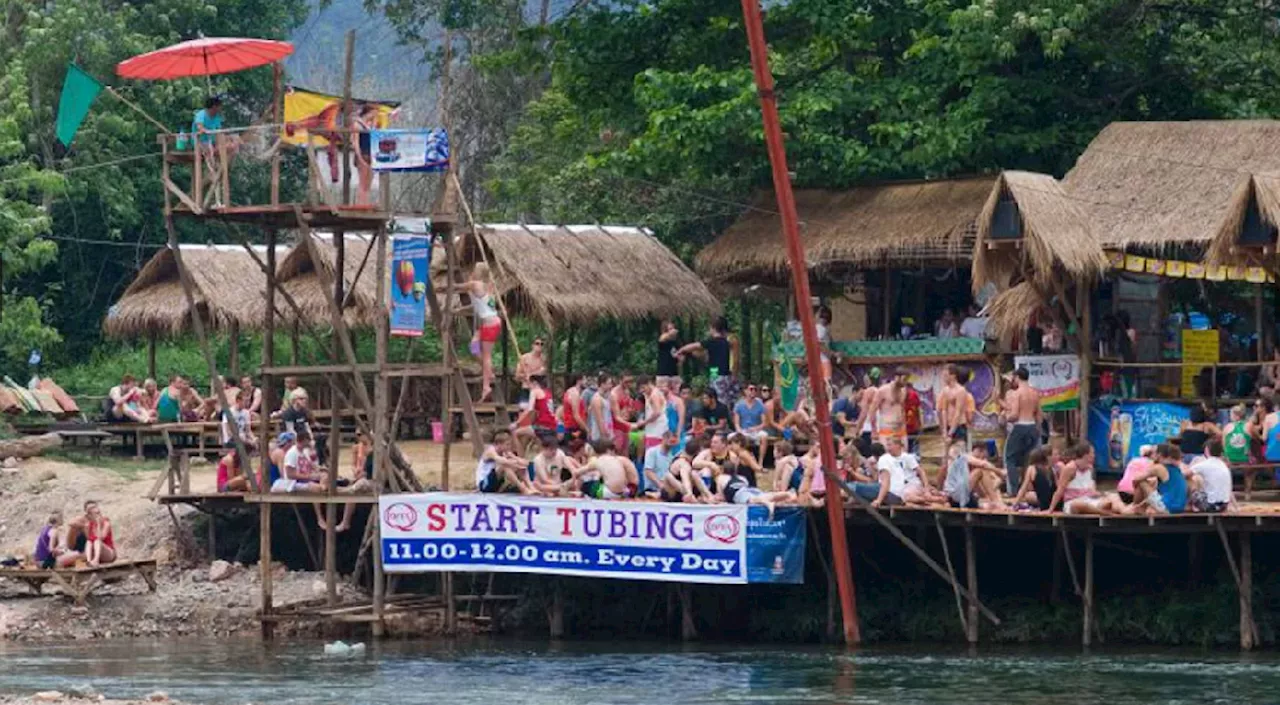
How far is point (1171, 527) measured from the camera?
27750 millimetres

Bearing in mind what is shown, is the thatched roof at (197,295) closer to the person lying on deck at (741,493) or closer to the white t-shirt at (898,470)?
the person lying on deck at (741,493)

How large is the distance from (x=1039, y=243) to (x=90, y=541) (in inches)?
475

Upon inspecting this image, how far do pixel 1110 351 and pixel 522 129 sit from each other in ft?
55.9

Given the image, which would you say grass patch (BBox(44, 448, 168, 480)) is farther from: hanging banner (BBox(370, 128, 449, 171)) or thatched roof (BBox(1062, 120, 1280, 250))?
thatched roof (BBox(1062, 120, 1280, 250))

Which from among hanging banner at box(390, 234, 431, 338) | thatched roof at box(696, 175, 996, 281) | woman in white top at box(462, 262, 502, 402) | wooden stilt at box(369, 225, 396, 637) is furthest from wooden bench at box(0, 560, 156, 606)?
thatched roof at box(696, 175, 996, 281)

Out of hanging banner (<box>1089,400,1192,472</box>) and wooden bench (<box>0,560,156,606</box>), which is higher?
hanging banner (<box>1089,400,1192,472</box>)

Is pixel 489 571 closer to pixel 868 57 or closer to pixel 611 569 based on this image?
pixel 611 569

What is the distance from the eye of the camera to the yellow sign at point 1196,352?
30969mm

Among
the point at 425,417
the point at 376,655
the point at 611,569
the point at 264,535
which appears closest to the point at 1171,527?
the point at 611,569

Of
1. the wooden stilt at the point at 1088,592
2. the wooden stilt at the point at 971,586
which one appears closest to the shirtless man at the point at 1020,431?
the wooden stilt at the point at 971,586

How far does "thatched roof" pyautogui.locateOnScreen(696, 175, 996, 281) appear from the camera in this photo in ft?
111

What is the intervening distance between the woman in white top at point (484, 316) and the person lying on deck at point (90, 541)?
4.93 meters

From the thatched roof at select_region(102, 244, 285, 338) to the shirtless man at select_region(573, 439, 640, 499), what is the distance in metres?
10.4

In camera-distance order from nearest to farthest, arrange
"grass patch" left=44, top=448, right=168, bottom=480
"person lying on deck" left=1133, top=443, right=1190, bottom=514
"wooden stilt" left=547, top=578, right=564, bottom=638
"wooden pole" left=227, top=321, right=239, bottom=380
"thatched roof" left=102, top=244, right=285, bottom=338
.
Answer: "person lying on deck" left=1133, top=443, right=1190, bottom=514
"wooden stilt" left=547, top=578, right=564, bottom=638
"grass patch" left=44, top=448, right=168, bottom=480
"thatched roof" left=102, top=244, right=285, bottom=338
"wooden pole" left=227, top=321, right=239, bottom=380
